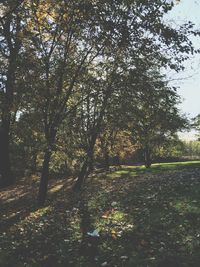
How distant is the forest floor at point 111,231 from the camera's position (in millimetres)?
12359

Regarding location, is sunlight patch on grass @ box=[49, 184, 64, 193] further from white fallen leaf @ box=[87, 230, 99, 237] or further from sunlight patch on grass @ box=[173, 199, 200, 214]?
white fallen leaf @ box=[87, 230, 99, 237]

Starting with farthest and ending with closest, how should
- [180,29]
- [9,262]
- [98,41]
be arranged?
[98,41], [180,29], [9,262]

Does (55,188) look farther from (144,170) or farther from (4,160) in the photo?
(144,170)

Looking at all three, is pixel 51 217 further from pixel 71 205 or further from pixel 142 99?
pixel 142 99

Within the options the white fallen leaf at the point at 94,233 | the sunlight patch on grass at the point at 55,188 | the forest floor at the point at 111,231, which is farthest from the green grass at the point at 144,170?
the white fallen leaf at the point at 94,233

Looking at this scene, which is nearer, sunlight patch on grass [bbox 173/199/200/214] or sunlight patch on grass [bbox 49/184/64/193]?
sunlight patch on grass [bbox 173/199/200/214]

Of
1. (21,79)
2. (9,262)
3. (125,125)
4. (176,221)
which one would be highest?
(21,79)

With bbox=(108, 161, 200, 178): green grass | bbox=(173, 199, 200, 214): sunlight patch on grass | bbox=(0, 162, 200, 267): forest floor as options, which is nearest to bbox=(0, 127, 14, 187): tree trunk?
bbox=(108, 161, 200, 178): green grass

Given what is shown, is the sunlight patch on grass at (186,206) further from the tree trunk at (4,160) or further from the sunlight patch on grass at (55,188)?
the tree trunk at (4,160)

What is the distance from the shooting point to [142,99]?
22062 millimetres

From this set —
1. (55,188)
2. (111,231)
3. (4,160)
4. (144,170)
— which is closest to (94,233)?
(111,231)

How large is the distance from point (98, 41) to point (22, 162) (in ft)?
112

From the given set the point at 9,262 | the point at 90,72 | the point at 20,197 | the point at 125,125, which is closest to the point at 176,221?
the point at 9,262

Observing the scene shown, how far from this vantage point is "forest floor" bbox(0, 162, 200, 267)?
487 inches
